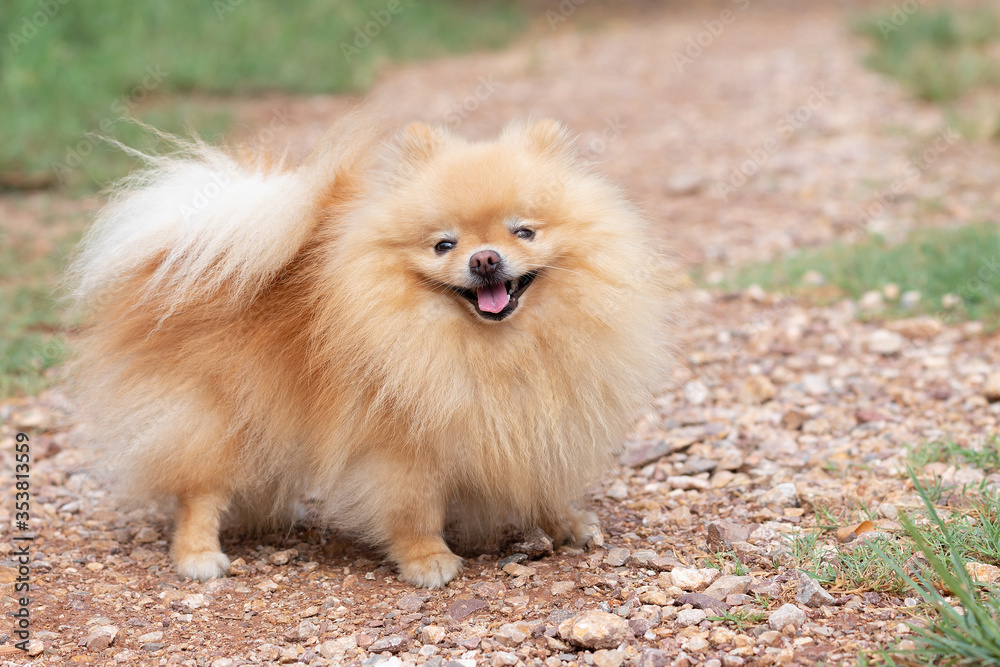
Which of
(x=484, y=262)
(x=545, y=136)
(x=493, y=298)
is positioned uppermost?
(x=545, y=136)

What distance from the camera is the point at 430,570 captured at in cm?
307

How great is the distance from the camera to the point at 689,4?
15.7 meters

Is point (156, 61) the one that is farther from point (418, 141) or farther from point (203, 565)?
point (203, 565)

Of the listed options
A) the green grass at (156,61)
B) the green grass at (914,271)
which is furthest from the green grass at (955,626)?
the green grass at (156,61)

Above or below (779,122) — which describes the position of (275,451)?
below

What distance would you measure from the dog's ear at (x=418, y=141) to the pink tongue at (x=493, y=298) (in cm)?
54

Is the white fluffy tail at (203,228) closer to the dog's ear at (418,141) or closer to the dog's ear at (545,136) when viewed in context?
the dog's ear at (418,141)

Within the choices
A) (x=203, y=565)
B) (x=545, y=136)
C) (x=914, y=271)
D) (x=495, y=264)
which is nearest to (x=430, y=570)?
(x=203, y=565)

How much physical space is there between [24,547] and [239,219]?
1424 millimetres

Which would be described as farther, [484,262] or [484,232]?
[484,232]

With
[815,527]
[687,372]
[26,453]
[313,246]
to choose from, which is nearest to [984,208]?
[687,372]

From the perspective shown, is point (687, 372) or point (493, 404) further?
point (687, 372)

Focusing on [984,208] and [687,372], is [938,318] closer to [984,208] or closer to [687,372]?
[687,372]

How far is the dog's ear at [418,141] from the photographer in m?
3.03
